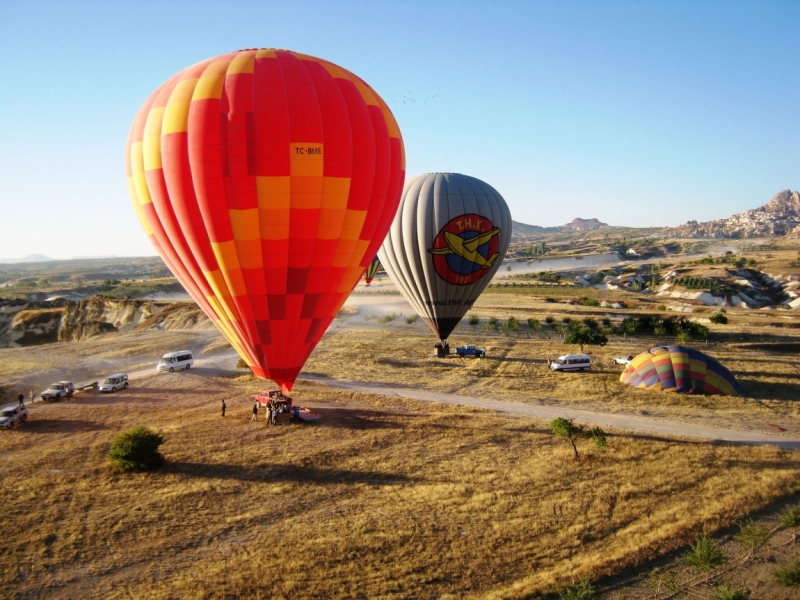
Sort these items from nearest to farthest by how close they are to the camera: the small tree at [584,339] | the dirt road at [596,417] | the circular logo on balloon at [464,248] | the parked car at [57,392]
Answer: the dirt road at [596,417] → the parked car at [57,392] → the circular logo on balloon at [464,248] → the small tree at [584,339]

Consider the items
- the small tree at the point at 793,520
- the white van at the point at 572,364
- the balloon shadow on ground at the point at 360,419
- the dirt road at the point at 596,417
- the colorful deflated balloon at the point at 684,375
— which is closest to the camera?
the small tree at the point at 793,520

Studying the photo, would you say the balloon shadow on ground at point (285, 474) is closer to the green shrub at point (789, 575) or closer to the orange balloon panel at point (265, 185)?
the orange balloon panel at point (265, 185)

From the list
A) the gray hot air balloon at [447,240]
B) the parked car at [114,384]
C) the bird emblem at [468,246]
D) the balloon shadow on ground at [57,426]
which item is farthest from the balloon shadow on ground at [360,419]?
the parked car at [114,384]

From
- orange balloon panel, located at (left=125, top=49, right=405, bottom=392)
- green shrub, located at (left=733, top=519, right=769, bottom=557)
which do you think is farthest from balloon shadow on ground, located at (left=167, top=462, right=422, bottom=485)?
green shrub, located at (left=733, top=519, right=769, bottom=557)

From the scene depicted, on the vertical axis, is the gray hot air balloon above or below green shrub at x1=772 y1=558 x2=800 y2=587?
above

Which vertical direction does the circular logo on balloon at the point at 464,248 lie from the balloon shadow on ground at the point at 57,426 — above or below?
above

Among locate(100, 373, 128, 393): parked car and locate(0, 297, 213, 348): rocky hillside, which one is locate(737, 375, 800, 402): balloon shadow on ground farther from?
locate(0, 297, 213, 348): rocky hillside

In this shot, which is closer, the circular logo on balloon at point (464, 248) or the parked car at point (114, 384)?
the parked car at point (114, 384)

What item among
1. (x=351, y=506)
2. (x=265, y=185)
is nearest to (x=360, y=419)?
(x=351, y=506)
